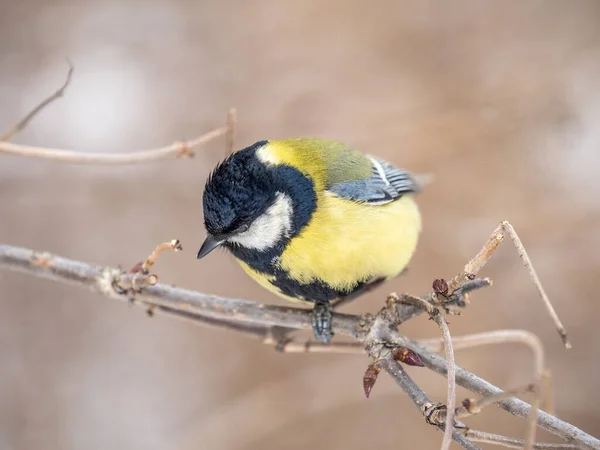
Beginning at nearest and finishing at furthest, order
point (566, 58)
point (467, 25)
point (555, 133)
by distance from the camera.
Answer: point (555, 133)
point (566, 58)
point (467, 25)

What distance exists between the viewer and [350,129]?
2.34 m

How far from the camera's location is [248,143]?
227 centimetres

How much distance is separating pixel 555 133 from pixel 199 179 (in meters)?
1.36

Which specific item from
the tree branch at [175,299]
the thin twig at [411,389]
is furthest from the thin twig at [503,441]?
the tree branch at [175,299]

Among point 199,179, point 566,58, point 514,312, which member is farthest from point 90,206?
point 566,58

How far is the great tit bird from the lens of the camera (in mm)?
1099

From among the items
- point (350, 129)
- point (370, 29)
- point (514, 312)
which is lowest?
point (514, 312)

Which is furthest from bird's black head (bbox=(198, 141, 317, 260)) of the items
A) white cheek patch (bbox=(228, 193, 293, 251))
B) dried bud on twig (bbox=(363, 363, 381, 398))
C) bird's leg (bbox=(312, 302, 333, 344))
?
dried bud on twig (bbox=(363, 363, 381, 398))

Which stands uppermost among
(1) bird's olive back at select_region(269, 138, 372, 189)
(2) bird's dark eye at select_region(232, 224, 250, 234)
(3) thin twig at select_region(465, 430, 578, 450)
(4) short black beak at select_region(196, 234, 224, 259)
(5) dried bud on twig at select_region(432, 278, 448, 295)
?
(1) bird's olive back at select_region(269, 138, 372, 189)

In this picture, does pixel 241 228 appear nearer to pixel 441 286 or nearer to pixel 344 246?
pixel 344 246

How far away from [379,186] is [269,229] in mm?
338

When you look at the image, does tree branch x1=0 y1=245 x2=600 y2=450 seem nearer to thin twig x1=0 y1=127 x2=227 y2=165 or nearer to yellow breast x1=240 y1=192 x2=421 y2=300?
yellow breast x1=240 y1=192 x2=421 y2=300

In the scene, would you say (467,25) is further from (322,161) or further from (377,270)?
(377,270)

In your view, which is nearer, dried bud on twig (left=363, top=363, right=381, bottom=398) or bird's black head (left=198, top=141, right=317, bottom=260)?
dried bud on twig (left=363, top=363, right=381, bottom=398)
